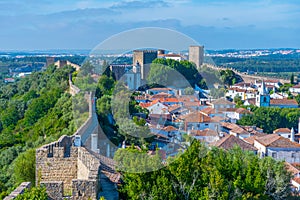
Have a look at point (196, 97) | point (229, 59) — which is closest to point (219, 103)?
point (196, 97)

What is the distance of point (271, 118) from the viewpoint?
25281mm

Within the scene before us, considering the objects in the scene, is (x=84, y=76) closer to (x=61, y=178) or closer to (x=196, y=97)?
(x=196, y=97)

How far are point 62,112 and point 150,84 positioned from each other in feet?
9.35

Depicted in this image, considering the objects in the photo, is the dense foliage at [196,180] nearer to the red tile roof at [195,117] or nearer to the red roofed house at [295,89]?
the red tile roof at [195,117]

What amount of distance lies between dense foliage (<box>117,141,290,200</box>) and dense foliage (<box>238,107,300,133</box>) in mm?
17502

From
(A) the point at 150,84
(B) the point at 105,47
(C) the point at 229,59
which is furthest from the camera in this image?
(C) the point at 229,59

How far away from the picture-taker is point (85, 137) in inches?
318

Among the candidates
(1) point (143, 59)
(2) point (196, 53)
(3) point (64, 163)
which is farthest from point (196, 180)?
(1) point (143, 59)

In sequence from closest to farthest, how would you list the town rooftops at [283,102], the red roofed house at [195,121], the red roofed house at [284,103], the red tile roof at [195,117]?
the red roofed house at [195,121] < the red tile roof at [195,117] < the red roofed house at [284,103] < the town rooftops at [283,102]

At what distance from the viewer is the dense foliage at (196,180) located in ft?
17.3

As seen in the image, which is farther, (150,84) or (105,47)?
(150,84)

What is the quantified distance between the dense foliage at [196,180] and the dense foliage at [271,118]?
17.5 meters

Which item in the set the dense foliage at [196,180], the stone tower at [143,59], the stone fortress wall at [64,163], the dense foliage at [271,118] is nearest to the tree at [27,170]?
the stone fortress wall at [64,163]

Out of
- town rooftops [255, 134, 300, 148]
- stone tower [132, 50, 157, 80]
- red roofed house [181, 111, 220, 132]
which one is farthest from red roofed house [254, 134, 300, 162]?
red roofed house [181, 111, 220, 132]
